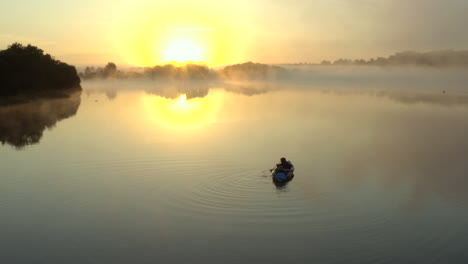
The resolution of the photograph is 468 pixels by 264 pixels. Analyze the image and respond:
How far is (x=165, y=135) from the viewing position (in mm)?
51562

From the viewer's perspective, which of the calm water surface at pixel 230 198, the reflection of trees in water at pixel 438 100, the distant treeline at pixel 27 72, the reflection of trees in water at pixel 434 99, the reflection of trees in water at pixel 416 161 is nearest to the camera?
the calm water surface at pixel 230 198

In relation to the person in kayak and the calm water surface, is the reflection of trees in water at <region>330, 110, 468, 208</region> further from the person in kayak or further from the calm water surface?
the person in kayak

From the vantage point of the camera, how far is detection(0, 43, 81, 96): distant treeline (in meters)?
91.3

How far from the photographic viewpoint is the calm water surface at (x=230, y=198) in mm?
19125

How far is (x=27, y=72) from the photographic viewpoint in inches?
3954

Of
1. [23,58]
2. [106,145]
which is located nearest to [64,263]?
[106,145]

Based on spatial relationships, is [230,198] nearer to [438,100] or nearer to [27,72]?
[27,72]

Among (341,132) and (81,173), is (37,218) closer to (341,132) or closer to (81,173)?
(81,173)

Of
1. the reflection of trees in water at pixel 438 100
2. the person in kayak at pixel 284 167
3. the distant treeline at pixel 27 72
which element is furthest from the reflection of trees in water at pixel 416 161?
the distant treeline at pixel 27 72

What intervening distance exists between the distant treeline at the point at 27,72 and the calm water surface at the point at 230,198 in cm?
4637

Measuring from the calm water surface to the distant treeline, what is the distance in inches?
1826

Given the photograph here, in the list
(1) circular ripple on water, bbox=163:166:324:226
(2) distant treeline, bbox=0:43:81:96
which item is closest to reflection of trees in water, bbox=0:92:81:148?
(2) distant treeline, bbox=0:43:81:96

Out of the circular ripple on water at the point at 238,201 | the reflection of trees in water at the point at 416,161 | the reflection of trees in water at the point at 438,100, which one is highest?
the reflection of trees in water at the point at 438,100

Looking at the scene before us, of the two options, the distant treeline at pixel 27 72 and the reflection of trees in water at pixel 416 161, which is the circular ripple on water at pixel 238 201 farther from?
the distant treeline at pixel 27 72
